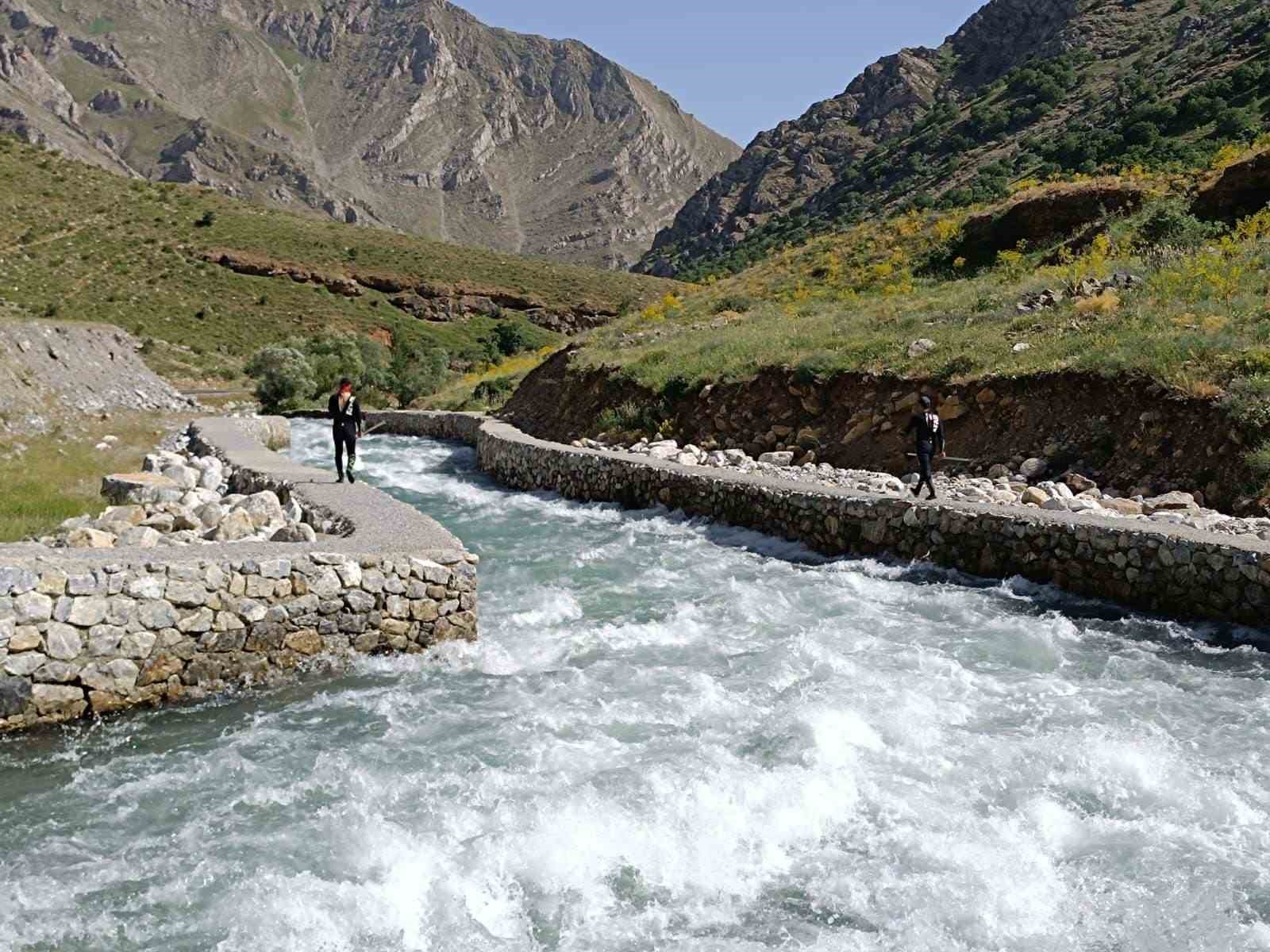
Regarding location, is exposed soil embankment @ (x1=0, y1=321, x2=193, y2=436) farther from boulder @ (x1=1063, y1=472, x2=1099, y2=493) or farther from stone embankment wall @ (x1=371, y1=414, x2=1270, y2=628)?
boulder @ (x1=1063, y1=472, x2=1099, y2=493)

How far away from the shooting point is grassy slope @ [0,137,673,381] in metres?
54.8

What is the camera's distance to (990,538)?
11.2 metres

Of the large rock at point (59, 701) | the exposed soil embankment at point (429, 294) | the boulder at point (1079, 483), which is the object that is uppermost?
the exposed soil embankment at point (429, 294)

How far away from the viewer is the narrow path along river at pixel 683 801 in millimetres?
4613

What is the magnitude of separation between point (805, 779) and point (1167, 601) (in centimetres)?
565

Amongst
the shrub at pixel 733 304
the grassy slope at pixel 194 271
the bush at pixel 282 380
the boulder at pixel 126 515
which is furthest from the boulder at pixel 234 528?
the grassy slope at pixel 194 271

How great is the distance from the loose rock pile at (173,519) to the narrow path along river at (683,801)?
2601 mm

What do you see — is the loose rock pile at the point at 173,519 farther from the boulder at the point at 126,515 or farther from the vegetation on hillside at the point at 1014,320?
the vegetation on hillside at the point at 1014,320

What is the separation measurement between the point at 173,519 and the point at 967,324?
15.3 meters

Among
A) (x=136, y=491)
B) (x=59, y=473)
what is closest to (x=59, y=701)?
(x=136, y=491)

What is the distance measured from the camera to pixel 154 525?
33.3 ft

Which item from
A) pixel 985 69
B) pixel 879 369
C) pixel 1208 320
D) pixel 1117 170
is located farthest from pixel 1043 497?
pixel 985 69

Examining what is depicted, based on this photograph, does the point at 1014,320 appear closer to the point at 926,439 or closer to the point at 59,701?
the point at 926,439

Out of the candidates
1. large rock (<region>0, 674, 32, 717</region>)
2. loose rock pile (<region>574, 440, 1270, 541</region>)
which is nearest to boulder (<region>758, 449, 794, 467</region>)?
loose rock pile (<region>574, 440, 1270, 541</region>)
